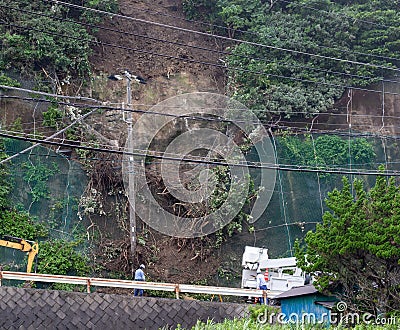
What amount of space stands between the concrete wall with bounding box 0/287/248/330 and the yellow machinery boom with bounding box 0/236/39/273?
3.55m

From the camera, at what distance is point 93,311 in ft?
40.5

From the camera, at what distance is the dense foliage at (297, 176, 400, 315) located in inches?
407

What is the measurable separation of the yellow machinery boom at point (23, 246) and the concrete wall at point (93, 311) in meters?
3.55

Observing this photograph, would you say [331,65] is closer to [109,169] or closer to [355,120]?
[355,120]

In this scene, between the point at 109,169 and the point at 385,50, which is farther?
the point at 385,50

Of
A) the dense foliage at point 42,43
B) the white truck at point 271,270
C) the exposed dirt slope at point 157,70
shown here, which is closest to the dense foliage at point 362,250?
the white truck at point 271,270

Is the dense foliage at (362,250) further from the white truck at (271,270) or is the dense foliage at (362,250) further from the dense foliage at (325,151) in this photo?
the dense foliage at (325,151)

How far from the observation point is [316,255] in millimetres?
11453

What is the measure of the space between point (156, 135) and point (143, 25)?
5.87m

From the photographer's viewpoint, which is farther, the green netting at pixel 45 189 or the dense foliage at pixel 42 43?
the dense foliage at pixel 42 43

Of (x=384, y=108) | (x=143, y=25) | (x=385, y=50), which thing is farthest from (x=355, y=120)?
(x=143, y=25)

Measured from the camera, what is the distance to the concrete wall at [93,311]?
12.0 metres

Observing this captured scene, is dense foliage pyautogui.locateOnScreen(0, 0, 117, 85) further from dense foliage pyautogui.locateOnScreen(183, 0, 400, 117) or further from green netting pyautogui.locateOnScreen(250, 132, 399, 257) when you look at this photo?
green netting pyautogui.locateOnScreen(250, 132, 399, 257)

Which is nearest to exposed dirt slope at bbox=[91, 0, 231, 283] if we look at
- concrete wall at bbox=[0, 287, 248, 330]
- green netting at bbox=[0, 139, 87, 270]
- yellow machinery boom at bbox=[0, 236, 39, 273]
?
green netting at bbox=[0, 139, 87, 270]
